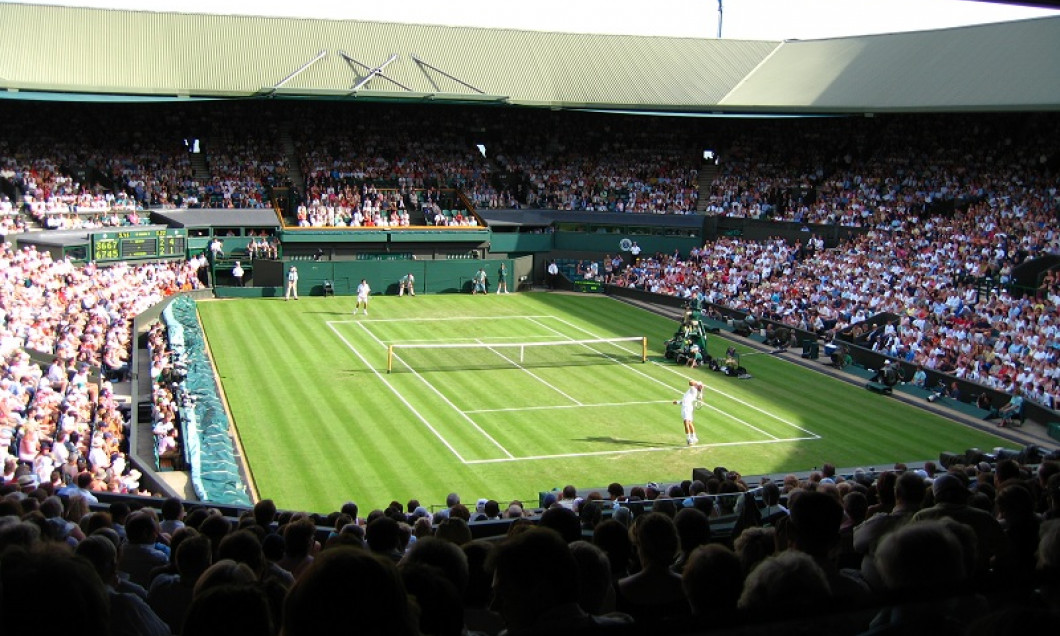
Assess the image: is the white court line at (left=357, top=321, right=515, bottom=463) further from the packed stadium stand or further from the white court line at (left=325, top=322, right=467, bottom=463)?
the packed stadium stand

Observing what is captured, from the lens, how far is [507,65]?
5872 centimetres

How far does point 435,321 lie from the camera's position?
4134 cm

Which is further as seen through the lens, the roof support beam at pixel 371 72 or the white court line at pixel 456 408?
the roof support beam at pixel 371 72

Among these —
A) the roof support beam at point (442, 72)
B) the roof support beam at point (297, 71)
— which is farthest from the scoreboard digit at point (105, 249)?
the roof support beam at point (442, 72)

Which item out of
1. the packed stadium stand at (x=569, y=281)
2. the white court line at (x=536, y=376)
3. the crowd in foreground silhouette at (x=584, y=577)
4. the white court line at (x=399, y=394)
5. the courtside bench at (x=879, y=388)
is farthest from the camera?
→ the courtside bench at (x=879, y=388)

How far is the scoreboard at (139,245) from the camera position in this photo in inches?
1631

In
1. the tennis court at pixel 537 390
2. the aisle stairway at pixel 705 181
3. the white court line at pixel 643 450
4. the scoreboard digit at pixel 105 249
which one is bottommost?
the white court line at pixel 643 450

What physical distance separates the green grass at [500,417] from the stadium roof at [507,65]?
56.2 ft

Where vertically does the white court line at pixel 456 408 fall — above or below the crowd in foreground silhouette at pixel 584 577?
below

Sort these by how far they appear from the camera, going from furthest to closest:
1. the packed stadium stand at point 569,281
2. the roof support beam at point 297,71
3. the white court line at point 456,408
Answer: the roof support beam at point 297,71 → the white court line at point 456,408 → the packed stadium stand at point 569,281

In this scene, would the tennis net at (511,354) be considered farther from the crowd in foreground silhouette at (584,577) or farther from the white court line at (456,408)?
the crowd in foreground silhouette at (584,577)

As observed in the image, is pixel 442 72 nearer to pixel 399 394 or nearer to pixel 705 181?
pixel 705 181

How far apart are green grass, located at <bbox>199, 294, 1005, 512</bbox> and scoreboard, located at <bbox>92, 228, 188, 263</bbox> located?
16.7ft

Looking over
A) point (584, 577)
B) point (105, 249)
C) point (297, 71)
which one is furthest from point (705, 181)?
point (584, 577)
